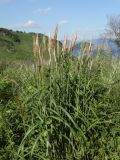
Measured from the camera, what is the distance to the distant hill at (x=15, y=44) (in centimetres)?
5378

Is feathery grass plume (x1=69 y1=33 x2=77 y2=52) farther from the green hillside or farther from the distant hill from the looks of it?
the green hillside

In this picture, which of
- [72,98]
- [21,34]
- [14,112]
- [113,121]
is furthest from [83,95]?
[21,34]

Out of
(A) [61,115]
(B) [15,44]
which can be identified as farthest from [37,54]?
(B) [15,44]

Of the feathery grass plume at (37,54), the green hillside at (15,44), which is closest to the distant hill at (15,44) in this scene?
the green hillside at (15,44)

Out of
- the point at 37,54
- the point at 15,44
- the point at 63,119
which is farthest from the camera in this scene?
the point at 15,44

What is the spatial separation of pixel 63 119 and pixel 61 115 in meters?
0.10

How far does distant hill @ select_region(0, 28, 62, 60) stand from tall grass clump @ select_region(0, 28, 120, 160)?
44.9 meters

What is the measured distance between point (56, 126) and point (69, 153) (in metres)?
0.42

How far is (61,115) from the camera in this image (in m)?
6.23

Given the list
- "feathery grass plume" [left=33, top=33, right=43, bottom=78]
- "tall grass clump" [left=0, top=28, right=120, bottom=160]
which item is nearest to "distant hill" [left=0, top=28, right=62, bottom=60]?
"tall grass clump" [left=0, top=28, right=120, bottom=160]

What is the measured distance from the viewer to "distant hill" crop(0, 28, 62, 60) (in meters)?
53.8

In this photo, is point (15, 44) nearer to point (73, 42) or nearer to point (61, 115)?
point (73, 42)

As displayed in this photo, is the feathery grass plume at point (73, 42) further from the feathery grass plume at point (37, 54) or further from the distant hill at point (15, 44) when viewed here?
the distant hill at point (15, 44)

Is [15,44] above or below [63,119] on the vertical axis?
below
